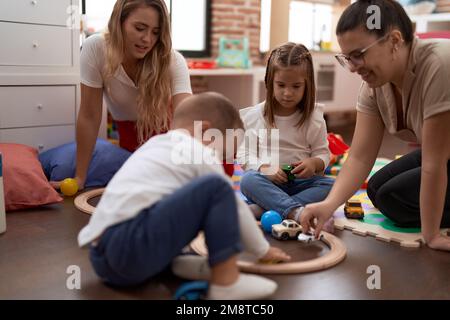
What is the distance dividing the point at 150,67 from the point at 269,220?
2.52 feet

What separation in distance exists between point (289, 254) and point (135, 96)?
3.22 ft

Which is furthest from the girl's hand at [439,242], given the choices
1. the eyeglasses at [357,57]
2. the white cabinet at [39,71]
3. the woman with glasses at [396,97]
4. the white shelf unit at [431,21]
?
the white shelf unit at [431,21]

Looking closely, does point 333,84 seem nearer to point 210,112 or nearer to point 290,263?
point 290,263

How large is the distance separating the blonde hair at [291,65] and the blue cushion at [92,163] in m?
0.69

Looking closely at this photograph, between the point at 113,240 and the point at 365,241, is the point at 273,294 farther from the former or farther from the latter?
the point at 365,241

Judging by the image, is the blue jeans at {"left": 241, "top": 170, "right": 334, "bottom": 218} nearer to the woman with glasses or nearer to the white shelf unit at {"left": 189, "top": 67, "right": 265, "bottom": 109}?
the woman with glasses

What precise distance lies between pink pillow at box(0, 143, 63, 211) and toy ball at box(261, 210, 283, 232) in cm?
71

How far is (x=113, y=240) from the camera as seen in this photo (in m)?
1.06

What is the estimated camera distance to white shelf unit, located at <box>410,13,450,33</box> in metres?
3.79

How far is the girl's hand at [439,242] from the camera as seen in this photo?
1465mm

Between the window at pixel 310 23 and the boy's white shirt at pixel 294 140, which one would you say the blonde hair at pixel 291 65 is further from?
the window at pixel 310 23

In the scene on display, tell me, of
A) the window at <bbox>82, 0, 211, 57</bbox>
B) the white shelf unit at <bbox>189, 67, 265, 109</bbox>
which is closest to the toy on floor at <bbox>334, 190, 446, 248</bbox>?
the white shelf unit at <bbox>189, 67, 265, 109</bbox>

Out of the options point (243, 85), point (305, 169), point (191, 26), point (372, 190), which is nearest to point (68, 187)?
point (305, 169)

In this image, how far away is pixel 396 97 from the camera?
149 cm
